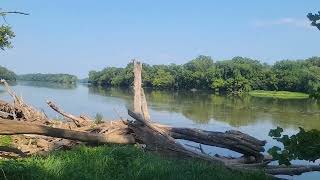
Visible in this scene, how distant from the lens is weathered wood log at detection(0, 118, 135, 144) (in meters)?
8.91

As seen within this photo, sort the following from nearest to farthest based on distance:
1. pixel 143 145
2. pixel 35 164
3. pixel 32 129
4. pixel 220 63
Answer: pixel 35 164 < pixel 32 129 < pixel 143 145 < pixel 220 63

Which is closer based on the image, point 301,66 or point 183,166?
point 183,166

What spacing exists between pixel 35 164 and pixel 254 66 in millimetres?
117759

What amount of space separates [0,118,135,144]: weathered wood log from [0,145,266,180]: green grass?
1.27ft

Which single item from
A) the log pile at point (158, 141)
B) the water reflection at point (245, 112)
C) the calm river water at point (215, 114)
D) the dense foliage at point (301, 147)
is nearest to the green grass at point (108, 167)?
the log pile at point (158, 141)

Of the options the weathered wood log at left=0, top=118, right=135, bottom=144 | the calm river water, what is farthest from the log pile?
the calm river water

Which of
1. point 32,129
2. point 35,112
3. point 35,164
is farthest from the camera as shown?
point 35,112

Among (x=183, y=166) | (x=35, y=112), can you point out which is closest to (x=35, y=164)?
(x=183, y=166)

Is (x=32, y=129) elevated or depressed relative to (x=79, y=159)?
elevated

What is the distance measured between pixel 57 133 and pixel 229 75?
11077 centimetres

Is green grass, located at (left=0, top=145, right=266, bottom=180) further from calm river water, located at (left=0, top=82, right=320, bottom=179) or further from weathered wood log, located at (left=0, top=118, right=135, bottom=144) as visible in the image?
calm river water, located at (left=0, top=82, right=320, bottom=179)

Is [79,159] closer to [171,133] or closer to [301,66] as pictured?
[171,133]

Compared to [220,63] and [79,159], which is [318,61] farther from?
[79,159]

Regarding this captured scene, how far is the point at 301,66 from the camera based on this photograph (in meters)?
117
